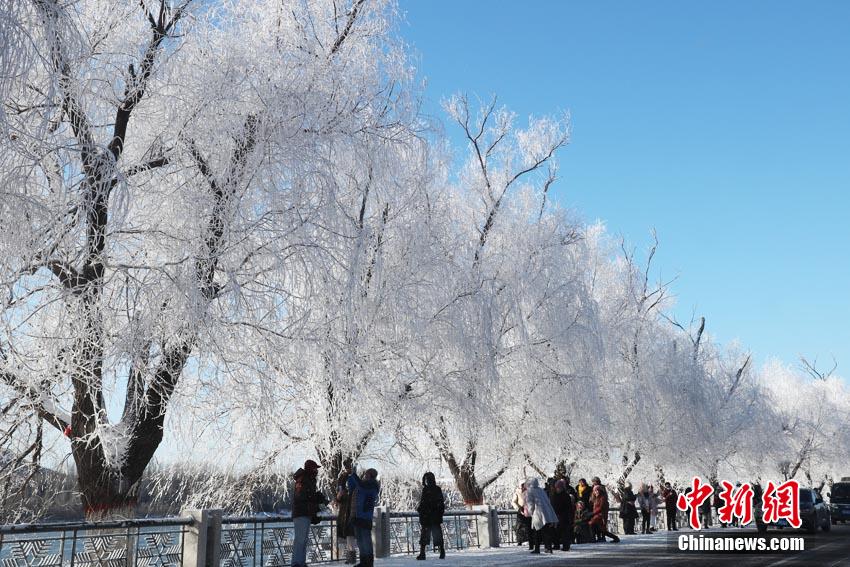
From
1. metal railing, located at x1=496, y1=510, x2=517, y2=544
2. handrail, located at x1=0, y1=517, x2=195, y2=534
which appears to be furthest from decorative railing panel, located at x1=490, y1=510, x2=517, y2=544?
handrail, located at x1=0, y1=517, x2=195, y2=534

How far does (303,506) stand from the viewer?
1265 centimetres

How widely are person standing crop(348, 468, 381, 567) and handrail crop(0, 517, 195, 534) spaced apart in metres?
2.55

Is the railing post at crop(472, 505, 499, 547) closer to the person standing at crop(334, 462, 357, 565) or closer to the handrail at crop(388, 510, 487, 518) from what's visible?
the handrail at crop(388, 510, 487, 518)

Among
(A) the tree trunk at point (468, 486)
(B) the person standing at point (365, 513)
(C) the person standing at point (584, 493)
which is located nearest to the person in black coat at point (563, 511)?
(C) the person standing at point (584, 493)

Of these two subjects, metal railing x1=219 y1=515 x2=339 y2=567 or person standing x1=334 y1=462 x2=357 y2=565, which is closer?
metal railing x1=219 y1=515 x2=339 y2=567

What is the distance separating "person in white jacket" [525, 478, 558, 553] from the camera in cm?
1780

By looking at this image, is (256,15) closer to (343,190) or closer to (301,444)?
(343,190)

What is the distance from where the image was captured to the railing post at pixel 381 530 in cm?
1631

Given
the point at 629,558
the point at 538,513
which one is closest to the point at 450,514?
the point at 538,513

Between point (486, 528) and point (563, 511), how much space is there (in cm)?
234

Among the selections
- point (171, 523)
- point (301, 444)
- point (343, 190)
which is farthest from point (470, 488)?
point (171, 523)

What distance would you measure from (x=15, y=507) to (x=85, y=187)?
529 cm

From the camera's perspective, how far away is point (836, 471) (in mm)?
77375

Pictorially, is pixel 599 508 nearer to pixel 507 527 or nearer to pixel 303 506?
pixel 507 527
